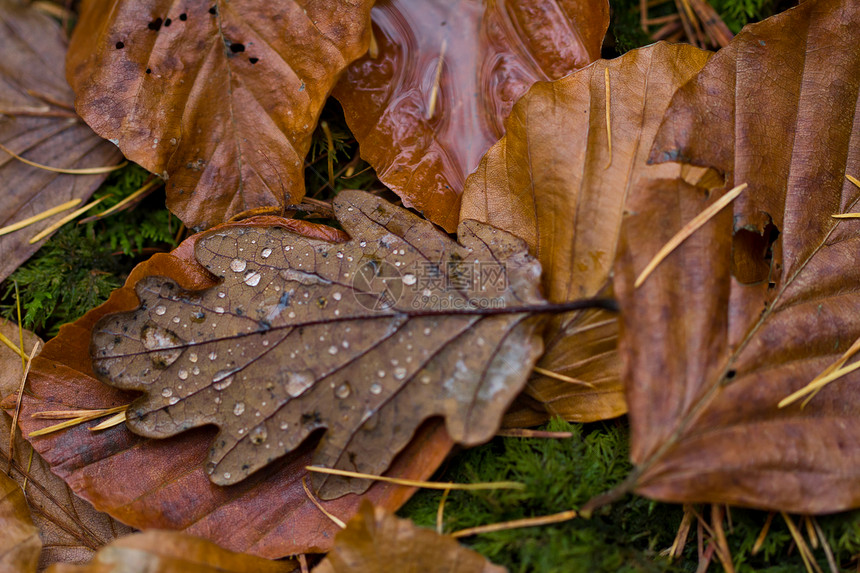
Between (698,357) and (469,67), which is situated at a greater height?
(469,67)

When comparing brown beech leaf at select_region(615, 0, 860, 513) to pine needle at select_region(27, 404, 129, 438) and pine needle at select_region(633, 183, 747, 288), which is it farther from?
pine needle at select_region(27, 404, 129, 438)

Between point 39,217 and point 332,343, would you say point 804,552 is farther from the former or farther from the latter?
point 39,217

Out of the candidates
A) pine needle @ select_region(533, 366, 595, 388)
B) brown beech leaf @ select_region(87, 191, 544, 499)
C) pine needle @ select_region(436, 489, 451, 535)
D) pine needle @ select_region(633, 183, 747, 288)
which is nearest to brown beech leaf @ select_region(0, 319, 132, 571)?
brown beech leaf @ select_region(87, 191, 544, 499)

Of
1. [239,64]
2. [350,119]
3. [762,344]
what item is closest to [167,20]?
[239,64]

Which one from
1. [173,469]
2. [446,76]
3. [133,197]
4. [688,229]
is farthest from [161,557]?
[446,76]

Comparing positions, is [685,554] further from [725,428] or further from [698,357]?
[698,357]
